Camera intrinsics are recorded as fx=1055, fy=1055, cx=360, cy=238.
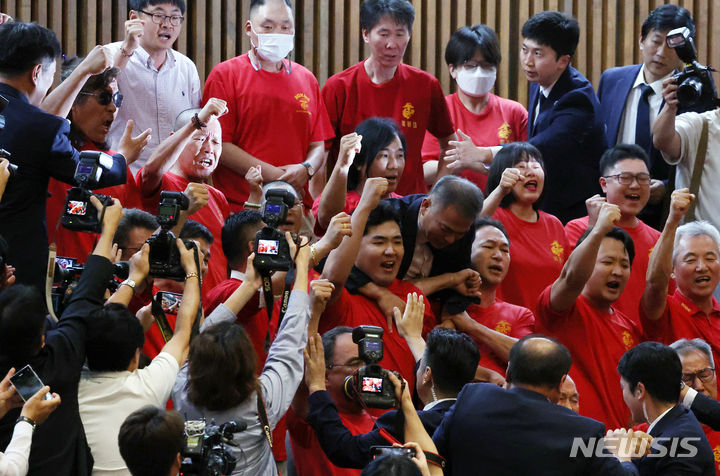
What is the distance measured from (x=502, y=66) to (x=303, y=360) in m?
4.09

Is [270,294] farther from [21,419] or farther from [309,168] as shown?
[309,168]

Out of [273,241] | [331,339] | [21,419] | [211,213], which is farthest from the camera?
[211,213]

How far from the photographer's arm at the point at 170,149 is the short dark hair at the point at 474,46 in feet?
5.43

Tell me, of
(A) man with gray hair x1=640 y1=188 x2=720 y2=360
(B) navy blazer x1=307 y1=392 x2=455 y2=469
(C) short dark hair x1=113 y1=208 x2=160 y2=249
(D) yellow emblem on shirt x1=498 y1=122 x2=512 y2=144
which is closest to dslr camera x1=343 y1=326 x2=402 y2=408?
(B) navy blazer x1=307 y1=392 x2=455 y2=469

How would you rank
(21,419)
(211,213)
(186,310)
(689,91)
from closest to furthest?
(21,419) < (186,310) < (211,213) < (689,91)

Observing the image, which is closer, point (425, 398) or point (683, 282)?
point (425, 398)

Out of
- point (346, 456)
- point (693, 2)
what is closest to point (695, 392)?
point (346, 456)

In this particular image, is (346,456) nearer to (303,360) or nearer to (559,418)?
(303,360)

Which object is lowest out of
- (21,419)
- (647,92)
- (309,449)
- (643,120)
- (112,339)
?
(309,449)

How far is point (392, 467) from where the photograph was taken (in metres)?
2.33

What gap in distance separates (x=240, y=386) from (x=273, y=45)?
2.52 meters

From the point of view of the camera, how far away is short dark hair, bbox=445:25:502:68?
5297 millimetres

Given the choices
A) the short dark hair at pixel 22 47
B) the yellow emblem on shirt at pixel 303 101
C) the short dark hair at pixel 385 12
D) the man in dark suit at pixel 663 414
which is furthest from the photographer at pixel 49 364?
the short dark hair at pixel 385 12

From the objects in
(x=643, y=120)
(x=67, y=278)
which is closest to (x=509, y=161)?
(x=643, y=120)
